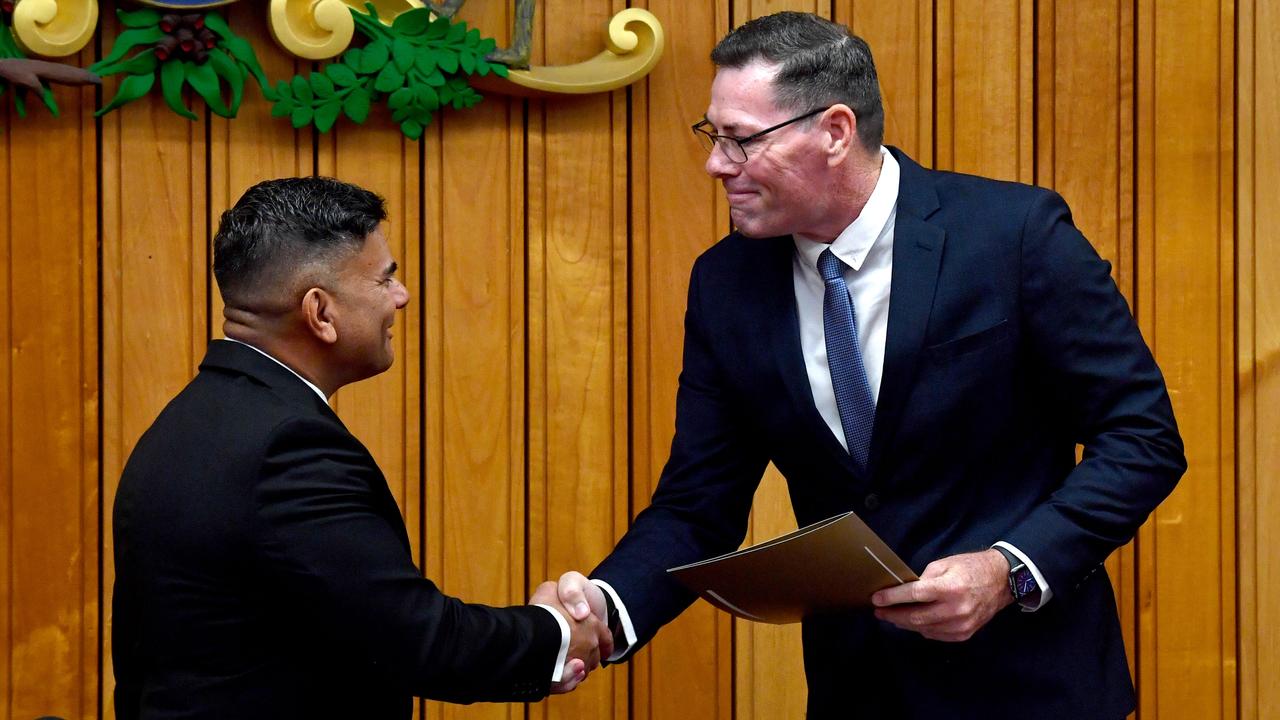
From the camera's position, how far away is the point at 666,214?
3.21 meters

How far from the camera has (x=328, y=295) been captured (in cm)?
196

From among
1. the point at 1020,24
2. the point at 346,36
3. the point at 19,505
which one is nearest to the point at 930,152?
the point at 1020,24

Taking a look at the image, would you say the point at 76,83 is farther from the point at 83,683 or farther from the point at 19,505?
the point at 83,683

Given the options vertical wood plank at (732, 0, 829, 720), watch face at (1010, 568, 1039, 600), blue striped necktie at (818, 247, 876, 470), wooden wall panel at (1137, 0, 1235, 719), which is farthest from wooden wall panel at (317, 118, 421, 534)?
wooden wall panel at (1137, 0, 1235, 719)

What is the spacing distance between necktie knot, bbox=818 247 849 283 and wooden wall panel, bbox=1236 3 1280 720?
63.5 inches

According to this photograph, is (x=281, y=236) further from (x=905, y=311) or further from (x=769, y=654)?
(x=769, y=654)

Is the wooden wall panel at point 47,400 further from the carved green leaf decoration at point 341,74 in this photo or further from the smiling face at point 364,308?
the smiling face at point 364,308

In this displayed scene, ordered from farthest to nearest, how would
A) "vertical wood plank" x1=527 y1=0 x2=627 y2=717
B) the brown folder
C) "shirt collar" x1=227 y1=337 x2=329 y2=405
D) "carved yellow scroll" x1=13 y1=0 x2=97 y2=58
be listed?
"vertical wood plank" x1=527 y1=0 x2=627 y2=717
"carved yellow scroll" x1=13 y1=0 x2=97 y2=58
"shirt collar" x1=227 y1=337 x2=329 y2=405
the brown folder

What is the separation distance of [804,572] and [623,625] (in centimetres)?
48

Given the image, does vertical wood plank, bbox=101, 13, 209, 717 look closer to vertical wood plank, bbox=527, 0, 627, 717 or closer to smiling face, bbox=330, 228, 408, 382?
vertical wood plank, bbox=527, 0, 627, 717

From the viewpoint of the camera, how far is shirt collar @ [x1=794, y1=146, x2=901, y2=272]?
214 cm

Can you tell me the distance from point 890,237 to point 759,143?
0.84ft

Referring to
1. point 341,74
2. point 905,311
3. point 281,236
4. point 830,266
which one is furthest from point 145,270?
point 905,311

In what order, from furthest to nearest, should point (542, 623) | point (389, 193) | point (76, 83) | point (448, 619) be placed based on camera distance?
point (389, 193) → point (76, 83) → point (542, 623) → point (448, 619)
